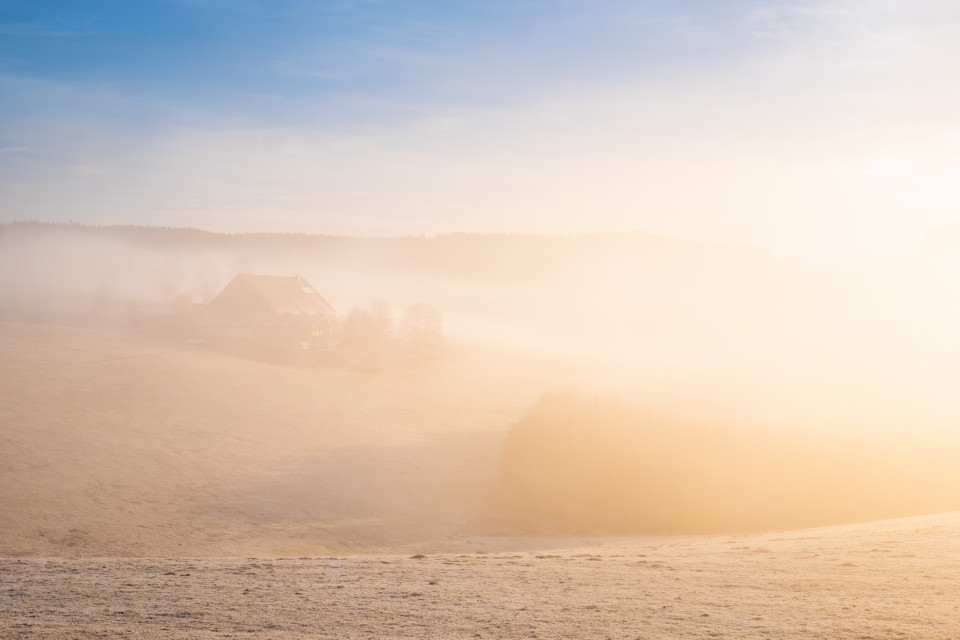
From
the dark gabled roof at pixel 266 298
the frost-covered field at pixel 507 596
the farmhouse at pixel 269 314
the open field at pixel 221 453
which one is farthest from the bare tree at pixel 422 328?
the frost-covered field at pixel 507 596

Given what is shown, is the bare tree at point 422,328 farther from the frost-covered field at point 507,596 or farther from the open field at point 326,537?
the frost-covered field at point 507,596

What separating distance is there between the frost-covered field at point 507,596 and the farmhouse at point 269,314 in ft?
222

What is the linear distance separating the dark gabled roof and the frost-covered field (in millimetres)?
75476

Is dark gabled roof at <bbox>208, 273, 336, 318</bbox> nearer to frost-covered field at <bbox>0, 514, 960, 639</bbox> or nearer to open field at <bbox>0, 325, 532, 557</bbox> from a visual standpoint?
open field at <bbox>0, 325, 532, 557</bbox>

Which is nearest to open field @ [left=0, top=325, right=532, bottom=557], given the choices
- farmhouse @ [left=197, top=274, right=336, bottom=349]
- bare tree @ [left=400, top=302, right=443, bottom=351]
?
farmhouse @ [left=197, top=274, right=336, bottom=349]

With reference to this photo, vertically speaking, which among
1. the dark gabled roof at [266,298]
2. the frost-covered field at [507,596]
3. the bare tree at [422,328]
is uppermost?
the dark gabled roof at [266,298]

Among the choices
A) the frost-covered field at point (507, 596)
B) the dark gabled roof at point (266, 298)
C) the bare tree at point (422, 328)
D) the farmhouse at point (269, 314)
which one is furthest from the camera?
the bare tree at point (422, 328)

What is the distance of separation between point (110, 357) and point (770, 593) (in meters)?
68.0

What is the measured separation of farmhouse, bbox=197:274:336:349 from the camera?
8731 centimetres

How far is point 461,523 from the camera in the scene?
37.9 metres

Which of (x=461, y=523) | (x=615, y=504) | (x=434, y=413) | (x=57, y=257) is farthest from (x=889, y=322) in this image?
(x=57, y=257)

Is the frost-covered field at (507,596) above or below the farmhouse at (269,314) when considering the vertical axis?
below

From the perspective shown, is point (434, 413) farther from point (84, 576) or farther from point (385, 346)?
point (84, 576)

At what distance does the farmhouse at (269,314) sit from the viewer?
8731cm
